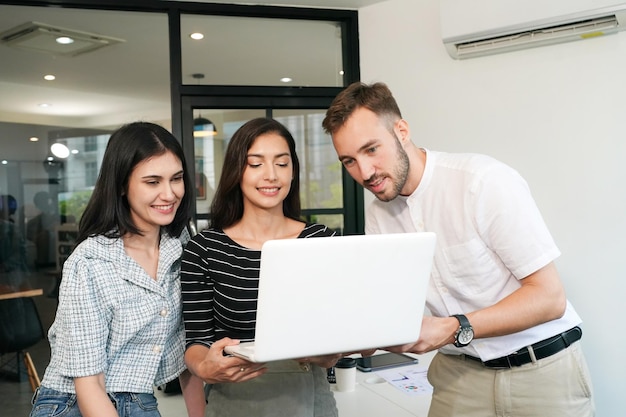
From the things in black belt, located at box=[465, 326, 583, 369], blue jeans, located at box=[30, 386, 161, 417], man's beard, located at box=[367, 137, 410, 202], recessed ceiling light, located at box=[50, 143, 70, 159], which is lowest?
blue jeans, located at box=[30, 386, 161, 417]

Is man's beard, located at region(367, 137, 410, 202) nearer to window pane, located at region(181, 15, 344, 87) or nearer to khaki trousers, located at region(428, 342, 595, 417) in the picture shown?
khaki trousers, located at region(428, 342, 595, 417)

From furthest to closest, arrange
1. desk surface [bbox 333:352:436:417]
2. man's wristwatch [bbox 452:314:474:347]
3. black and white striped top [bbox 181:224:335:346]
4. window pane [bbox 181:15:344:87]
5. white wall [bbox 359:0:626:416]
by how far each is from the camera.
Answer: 1. window pane [bbox 181:15:344:87]
2. white wall [bbox 359:0:626:416]
3. desk surface [bbox 333:352:436:417]
4. black and white striped top [bbox 181:224:335:346]
5. man's wristwatch [bbox 452:314:474:347]

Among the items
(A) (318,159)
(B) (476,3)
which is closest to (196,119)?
(A) (318,159)

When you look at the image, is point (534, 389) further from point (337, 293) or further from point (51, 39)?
point (51, 39)

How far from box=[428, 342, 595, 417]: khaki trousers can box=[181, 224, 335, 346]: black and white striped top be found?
2.09ft

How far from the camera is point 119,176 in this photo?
59.0 inches

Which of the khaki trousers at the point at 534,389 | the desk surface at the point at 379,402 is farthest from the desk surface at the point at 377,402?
the khaki trousers at the point at 534,389

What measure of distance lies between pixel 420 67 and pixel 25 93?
2.02m

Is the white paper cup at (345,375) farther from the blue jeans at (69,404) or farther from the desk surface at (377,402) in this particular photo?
the blue jeans at (69,404)

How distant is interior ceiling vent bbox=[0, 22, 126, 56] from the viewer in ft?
9.93

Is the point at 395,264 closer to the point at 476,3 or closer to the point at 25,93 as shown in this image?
the point at 476,3

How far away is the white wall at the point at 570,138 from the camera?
2.55m

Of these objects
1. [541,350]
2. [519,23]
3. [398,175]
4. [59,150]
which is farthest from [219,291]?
[59,150]

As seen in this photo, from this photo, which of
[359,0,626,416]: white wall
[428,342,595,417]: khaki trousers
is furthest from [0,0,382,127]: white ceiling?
[428,342,595,417]: khaki trousers
